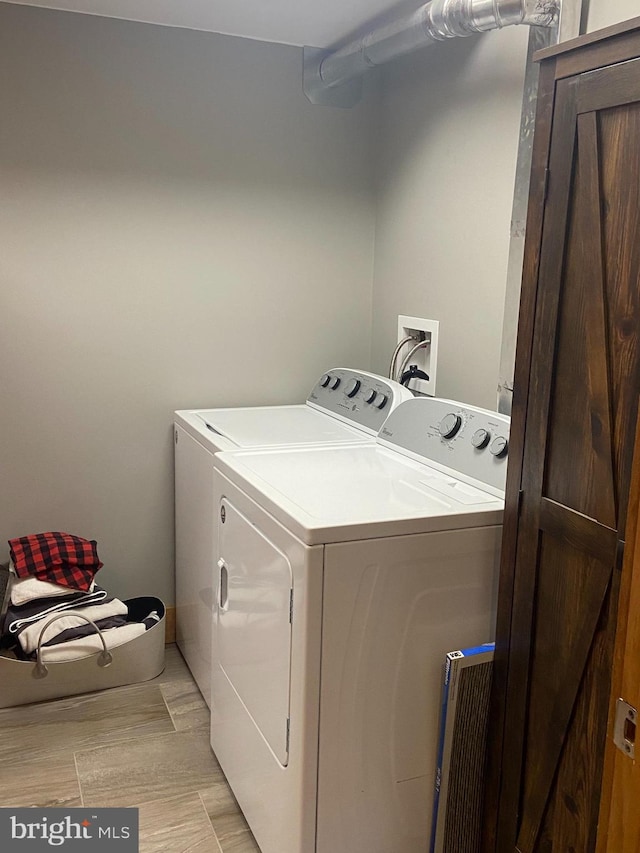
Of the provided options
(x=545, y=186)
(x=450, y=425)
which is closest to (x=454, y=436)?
(x=450, y=425)

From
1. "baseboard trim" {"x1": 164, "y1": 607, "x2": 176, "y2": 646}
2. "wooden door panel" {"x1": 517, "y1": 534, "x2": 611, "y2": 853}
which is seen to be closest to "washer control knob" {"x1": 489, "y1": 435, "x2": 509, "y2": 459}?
"wooden door panel" {"x1": 517, "y1": 534, "x2": 611, "y2": 853}

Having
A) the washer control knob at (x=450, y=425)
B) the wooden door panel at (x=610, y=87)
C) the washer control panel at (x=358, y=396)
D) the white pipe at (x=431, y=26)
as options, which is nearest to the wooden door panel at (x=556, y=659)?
the washer control knob at (x=450, y=425)

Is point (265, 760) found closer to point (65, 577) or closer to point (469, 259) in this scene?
point (65, 577)

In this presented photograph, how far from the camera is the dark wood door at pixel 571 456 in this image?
1.25m

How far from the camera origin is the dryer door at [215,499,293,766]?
1.67m

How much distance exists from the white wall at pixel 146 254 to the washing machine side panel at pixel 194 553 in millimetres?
125

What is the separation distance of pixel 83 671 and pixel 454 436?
1452 mm

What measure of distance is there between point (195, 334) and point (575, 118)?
5.71 ft

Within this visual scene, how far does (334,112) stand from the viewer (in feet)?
9.29

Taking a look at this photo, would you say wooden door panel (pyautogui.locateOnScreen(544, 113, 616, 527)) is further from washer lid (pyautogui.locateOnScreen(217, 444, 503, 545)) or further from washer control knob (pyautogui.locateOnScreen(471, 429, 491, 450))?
washer control knob (pyautogui.locateOnScreen(471, 429, 491, 450))

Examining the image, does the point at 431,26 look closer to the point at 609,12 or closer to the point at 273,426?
the point at 609,12

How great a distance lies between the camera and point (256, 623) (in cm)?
182

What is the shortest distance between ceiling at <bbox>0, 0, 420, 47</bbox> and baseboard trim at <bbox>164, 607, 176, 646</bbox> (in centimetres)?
203

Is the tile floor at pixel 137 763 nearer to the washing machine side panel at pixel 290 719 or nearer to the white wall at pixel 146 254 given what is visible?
the washing machine side panel at pixel 290 719
